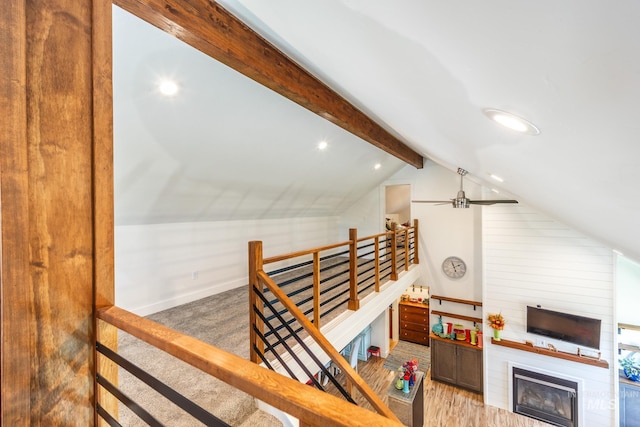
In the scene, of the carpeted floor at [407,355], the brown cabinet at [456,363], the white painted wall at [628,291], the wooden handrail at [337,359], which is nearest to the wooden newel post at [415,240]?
the brown cabinet at [456,363]

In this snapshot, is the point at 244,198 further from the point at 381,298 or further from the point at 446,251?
the point at 446,251

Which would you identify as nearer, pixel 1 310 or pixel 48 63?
pixel 1 310

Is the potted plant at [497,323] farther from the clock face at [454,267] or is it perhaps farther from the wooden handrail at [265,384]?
the wooden handrail at [265,384]

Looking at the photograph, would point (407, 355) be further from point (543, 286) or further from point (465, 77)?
point (465, 77)

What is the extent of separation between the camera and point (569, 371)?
4730 millimetres

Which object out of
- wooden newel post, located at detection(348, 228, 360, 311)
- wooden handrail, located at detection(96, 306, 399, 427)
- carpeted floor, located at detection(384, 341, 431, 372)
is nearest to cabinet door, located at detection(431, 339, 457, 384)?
carpeted floor, located at detection(384, 341, 431, 372)

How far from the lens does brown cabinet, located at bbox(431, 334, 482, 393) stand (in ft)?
18.5

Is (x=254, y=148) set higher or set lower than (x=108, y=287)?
higher

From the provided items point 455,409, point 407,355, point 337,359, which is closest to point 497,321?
point 455,409

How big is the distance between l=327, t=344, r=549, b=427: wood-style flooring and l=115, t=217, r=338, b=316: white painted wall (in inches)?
133

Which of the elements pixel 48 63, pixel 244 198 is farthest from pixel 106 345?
pixel 244 198

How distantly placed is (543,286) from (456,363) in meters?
2.27

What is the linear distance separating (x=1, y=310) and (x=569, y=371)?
6.83 metres

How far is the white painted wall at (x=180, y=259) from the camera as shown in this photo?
318cm
